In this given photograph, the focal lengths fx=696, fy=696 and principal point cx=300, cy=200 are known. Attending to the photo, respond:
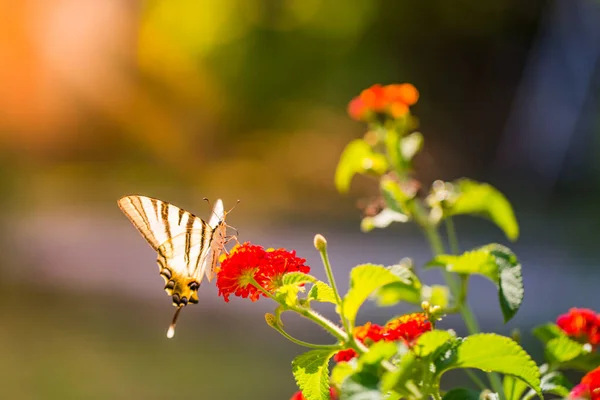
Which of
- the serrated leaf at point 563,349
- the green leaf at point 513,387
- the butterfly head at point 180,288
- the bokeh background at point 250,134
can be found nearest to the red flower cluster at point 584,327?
the serrated leaf at point 563,349

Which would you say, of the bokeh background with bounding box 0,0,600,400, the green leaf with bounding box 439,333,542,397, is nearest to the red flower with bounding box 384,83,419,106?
the green leaf with bounding box 439,333,542,397

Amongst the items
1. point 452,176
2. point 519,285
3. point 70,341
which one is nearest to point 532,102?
point 452,176

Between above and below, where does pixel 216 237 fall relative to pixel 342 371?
above

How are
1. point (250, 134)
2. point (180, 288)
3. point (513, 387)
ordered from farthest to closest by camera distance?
point (250, 134) < point (180, 288) < point (513, 387)

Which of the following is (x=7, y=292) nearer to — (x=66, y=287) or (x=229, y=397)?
(x=66, y=287)

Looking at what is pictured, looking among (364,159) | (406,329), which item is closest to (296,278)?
(406,329)

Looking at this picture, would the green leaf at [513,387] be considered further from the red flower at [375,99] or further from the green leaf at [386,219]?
the red flower at [375,99]

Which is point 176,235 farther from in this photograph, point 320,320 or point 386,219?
point 320,320
